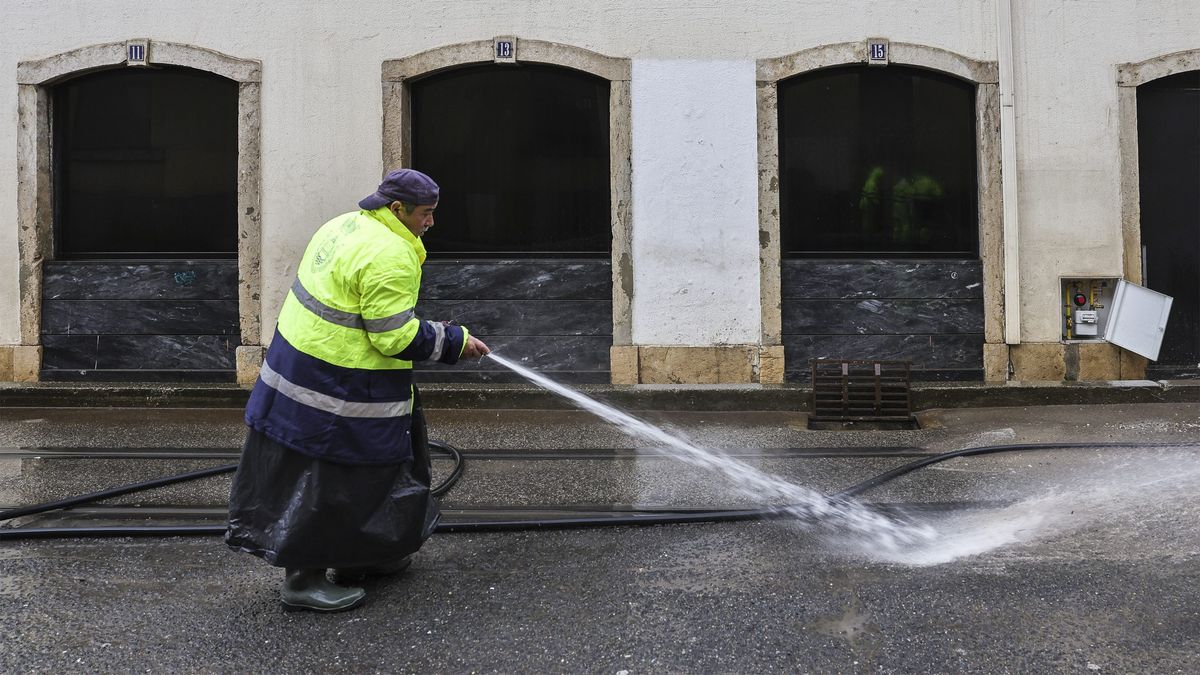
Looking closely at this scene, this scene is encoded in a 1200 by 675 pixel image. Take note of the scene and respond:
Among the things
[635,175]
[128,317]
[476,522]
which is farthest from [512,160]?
[476,522]

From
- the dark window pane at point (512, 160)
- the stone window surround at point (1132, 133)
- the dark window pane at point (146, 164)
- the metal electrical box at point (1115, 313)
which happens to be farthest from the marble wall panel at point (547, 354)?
the stone window surround at point (1132, 133)

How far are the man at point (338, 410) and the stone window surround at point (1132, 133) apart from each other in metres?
8.28

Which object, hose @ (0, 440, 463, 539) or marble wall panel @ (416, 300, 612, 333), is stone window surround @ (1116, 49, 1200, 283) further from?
hose @ (0, 440, 463, 539)

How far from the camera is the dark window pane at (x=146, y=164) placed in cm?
975

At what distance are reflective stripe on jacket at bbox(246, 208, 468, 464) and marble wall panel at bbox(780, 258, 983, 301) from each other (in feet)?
21.9

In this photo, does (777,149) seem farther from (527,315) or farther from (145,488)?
(145,488)

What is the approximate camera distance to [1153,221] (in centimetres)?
945

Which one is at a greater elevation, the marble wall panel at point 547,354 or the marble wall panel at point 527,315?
the marble wall panel at point 527,315

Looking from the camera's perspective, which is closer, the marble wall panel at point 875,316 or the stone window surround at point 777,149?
the stone window surround at point 777,149

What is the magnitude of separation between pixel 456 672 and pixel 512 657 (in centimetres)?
20

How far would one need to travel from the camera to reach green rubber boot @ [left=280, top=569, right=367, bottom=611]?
3352 mm

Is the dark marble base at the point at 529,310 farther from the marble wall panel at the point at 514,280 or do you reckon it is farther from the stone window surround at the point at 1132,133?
the stone window surround at the point at 1132,133

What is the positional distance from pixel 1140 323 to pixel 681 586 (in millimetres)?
7571

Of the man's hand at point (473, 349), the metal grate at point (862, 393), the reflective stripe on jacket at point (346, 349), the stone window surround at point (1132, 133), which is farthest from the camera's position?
the stone window surround at point (1132, 133)
